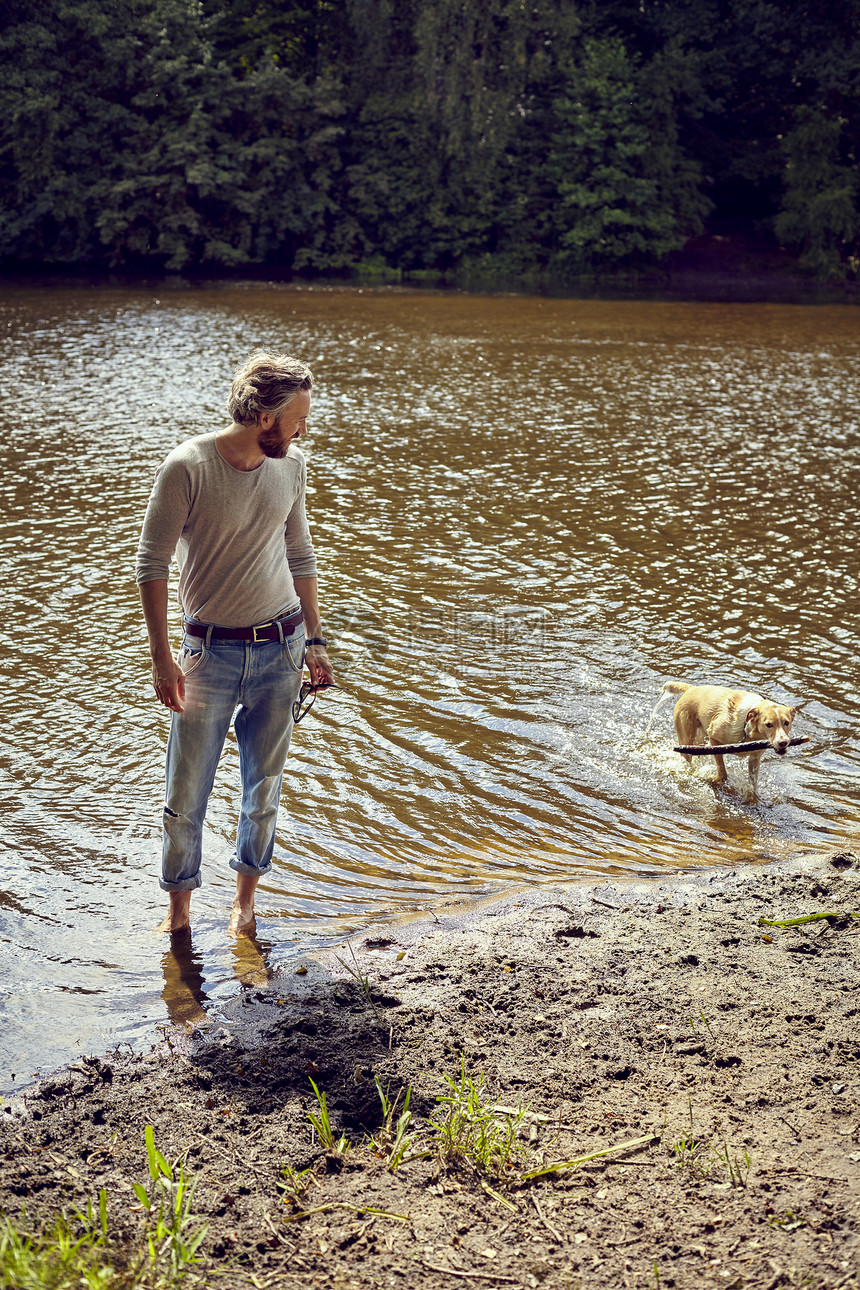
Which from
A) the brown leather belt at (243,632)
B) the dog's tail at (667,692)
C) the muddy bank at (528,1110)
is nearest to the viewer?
the muddy bank at (528,1110)

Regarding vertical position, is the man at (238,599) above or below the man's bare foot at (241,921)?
above

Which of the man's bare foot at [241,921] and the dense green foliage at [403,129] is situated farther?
the dense green foliage at [403,129]

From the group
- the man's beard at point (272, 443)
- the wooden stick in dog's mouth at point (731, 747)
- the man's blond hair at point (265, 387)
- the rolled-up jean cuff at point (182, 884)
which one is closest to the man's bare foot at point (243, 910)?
the rolled-up jean cuff at point (182, 884)

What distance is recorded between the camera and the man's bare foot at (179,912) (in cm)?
452

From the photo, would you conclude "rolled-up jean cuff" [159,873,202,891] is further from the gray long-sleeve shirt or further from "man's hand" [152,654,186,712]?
the gray long-sleeve shirt

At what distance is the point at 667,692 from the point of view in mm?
6941

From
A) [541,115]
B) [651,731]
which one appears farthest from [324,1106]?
[541,115]

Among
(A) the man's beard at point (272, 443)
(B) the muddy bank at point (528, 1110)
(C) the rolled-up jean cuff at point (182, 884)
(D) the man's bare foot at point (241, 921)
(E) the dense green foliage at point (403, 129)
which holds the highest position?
(E) the dense green foliage at point (403, 129)

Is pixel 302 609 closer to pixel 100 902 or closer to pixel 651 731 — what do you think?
pixel 100 902

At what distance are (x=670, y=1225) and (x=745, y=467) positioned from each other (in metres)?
11.5

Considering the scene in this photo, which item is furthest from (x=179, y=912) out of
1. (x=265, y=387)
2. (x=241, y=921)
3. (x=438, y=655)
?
(x=438, y=655)

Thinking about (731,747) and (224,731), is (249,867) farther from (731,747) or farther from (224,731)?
(731,747)

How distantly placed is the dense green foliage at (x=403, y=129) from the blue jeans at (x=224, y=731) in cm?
3447

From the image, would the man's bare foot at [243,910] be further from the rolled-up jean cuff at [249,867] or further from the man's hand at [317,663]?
the man's hand at [317,663]
